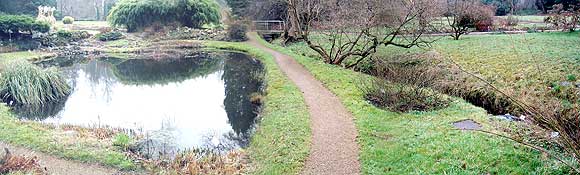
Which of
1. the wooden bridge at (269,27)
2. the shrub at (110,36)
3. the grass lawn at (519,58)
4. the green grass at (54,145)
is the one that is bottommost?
the green grass at (54,145)

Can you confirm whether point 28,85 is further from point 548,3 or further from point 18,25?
point 548,3

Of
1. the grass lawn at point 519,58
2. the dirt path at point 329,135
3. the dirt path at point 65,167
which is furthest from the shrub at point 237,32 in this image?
the dirt path at point 65,167

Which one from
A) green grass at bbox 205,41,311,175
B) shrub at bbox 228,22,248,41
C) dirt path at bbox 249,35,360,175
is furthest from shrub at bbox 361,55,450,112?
shrub at bbox 228,22,248,41

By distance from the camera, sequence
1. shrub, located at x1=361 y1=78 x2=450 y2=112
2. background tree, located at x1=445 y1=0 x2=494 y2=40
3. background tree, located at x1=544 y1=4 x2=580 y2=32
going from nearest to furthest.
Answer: shrub, located at x1=361 y1=78 x2=450 y2=112 < background tree, located at x1=544 y1=4 x2=580 y2=32 < background tree, located at x1=445 y1=0 x2=494 y2=40

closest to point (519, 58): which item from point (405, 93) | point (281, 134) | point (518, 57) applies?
point (518, 57)

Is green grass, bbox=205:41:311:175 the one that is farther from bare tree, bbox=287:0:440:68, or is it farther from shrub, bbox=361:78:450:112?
bare tree, bbox=287:0:440:68

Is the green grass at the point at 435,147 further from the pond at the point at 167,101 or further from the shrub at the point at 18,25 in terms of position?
the shrub at the point at 18,25

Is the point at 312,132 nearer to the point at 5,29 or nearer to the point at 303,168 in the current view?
the point at 303,168

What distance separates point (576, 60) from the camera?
50.1 ft

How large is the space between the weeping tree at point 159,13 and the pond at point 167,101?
1320cm

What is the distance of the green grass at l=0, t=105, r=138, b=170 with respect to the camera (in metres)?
9.70

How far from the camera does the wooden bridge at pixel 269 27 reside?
36.9 metres

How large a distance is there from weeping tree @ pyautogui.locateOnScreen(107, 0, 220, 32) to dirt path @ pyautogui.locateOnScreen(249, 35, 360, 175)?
25.6 meters

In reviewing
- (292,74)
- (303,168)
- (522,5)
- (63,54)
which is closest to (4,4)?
(63,54)
